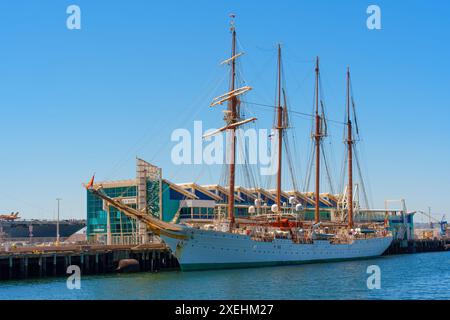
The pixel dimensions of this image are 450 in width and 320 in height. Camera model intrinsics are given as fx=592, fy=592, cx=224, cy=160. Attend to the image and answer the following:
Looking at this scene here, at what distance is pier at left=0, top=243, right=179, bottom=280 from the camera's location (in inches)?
2057

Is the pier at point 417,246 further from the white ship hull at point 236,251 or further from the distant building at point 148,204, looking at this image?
the white ship hull at point 236,251

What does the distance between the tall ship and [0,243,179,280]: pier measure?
15.0 feet

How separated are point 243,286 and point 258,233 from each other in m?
23.1

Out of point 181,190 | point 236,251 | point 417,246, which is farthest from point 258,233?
point 417,246

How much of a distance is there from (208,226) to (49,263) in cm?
1772

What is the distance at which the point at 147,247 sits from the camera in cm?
6431

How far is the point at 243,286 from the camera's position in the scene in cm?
4262

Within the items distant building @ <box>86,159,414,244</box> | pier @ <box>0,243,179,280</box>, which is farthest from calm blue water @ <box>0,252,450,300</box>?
distant building @ <box>86,159,414,244</box>

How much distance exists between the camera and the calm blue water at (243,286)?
38.1 m

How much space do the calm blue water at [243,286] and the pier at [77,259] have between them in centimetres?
351

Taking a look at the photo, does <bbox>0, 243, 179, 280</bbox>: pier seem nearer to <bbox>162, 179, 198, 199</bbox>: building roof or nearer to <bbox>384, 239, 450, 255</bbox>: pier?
<bbox>162, 179, 198, 199</bbox>: building roof

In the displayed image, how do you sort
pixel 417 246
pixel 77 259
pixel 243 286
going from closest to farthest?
pixel 243 286 → pixel 77 259 → pixel 417 246

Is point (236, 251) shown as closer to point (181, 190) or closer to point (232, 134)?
point (232, 134)
